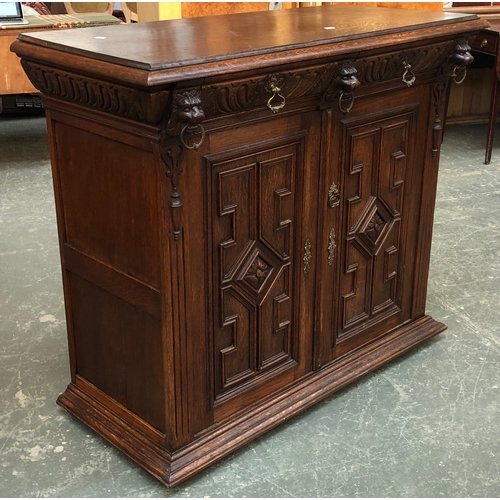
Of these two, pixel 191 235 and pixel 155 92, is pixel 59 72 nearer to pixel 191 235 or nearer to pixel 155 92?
pixel 155 92

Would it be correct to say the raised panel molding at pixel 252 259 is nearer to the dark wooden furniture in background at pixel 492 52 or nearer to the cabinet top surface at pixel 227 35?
the cabinet top surface at pixel 227 35

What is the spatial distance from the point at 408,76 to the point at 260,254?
32.2 inches

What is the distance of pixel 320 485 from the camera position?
2.22m

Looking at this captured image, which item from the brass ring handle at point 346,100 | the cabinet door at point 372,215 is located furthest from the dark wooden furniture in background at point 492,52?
the brass ring handle at point 346,100

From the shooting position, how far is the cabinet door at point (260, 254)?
2131mm

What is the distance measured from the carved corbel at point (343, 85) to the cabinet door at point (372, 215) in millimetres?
72

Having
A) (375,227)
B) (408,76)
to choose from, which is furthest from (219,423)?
(408,76)

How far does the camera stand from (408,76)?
8.34ft

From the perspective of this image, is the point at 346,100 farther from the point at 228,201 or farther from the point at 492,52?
the point at 492,52

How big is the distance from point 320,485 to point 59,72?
54.3 inches

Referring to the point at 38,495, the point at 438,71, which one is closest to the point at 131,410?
the point at 38,495

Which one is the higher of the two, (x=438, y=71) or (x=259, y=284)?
(x=438, y=71)

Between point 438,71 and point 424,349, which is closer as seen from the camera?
point 438,71

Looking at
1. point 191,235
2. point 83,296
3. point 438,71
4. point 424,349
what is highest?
point 438,71
